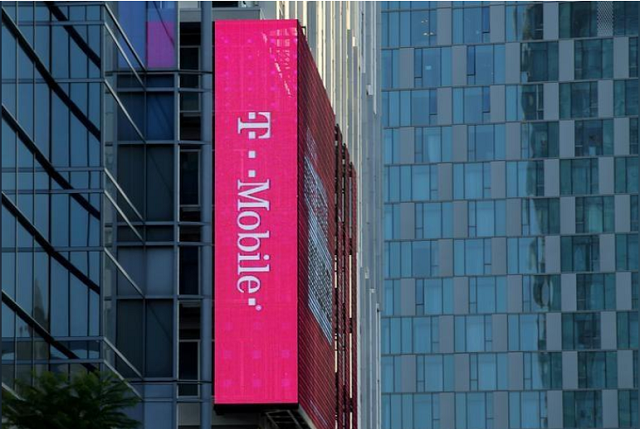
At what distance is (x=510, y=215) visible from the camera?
14775 centimetres

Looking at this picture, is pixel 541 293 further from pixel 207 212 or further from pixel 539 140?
pixel 207 212

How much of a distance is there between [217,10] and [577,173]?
342ft

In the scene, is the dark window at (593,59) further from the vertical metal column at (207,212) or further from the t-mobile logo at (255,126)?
the t-mobile logo at (255,126)

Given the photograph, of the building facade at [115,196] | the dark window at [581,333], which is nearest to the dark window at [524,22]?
the dark window at [581,333]

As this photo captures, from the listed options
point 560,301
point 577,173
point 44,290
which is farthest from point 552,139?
point 44,290

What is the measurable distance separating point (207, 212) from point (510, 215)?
104638 mm

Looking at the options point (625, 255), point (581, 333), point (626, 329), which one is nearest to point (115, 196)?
point (581, 333)

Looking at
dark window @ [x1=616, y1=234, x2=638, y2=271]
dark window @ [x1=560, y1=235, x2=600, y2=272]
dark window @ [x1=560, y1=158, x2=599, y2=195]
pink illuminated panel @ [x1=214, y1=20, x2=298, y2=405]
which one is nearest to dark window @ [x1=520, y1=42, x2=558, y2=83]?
dark window @ [x1=560, y1=158, x2=599, y2=195]

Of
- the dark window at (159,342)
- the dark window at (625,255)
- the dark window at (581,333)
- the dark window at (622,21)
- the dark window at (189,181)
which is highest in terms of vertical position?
the dark window at (622,21)

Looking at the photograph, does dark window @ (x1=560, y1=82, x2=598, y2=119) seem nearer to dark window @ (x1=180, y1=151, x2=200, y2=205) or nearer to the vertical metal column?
the vertical metal column

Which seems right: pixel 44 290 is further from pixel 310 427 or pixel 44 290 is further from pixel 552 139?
pixel 552 139

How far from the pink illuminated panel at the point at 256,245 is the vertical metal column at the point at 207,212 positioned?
1.61 ft

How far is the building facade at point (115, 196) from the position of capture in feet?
99.1

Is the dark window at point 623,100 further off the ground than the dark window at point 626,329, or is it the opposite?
the dark window at point 623,100
